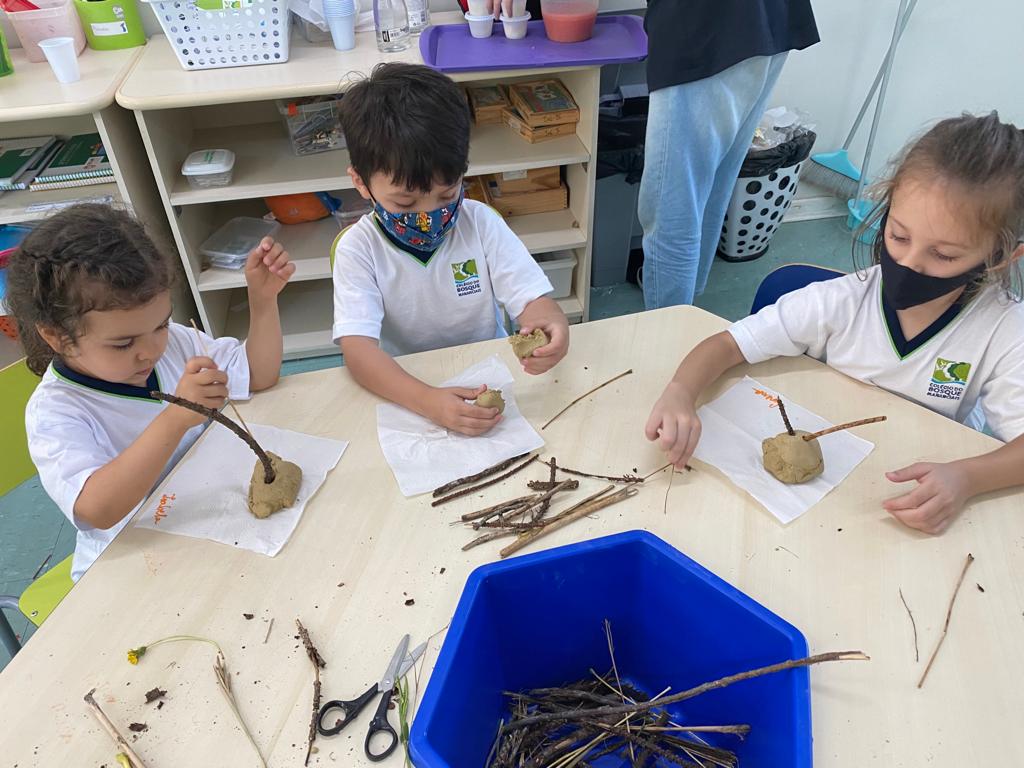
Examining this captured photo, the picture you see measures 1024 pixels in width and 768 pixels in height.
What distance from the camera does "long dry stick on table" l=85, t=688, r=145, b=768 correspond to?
78 cm

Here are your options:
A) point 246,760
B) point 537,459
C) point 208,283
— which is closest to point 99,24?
point 208,283

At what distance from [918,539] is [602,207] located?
2071 mm

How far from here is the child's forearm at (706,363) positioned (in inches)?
47.9

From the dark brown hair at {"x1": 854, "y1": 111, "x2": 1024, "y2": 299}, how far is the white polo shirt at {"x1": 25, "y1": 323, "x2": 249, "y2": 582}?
1207mm

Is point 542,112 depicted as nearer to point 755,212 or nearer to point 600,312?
point 600,312

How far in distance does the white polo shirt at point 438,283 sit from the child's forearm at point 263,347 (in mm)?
131

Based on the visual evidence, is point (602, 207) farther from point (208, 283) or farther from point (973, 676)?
point (973, 676)

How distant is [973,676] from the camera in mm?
833

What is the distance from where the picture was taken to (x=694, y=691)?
81cm

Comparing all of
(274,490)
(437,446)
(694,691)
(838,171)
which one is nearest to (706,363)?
(437,446)

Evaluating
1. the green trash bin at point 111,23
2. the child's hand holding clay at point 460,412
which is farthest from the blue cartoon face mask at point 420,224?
the green trash bin at point 111,23

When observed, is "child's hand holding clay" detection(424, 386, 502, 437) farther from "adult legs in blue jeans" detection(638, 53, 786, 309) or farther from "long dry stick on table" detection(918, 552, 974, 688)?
"adult legs in blue jeans" detection(638, 53, 786, 309)

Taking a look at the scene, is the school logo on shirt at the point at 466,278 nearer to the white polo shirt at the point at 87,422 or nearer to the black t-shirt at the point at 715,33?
the white polo shirt at the point at 87,422

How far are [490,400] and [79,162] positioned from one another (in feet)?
6.66
